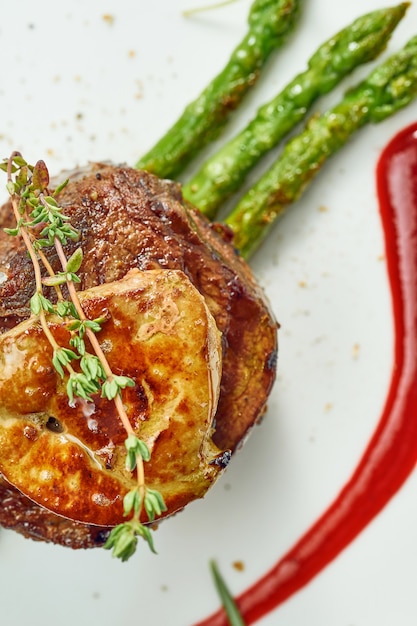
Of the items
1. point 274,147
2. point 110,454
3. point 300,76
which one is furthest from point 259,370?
point 300,76

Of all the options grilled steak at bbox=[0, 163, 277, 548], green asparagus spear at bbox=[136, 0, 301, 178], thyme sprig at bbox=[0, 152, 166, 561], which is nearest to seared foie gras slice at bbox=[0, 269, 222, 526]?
thyme sprig at bbox=[0, 152, 166, 561]

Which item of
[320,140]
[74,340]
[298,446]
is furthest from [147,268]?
[298,446]

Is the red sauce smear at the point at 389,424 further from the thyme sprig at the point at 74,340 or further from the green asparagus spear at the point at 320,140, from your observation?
the thyme sprig at the point at 74,340

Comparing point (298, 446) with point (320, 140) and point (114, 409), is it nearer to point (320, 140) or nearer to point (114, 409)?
point (320, 140)

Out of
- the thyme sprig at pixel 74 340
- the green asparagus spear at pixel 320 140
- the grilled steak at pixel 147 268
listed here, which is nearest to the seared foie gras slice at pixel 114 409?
the thyme sprig at pixel 74 340

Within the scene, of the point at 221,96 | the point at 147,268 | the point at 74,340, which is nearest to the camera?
the point at 74,340

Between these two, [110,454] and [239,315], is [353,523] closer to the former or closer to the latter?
[239,315]

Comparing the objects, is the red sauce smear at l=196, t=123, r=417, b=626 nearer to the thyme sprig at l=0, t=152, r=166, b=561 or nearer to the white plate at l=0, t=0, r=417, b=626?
the white plate at l=0, t=0, r=417, b=626
